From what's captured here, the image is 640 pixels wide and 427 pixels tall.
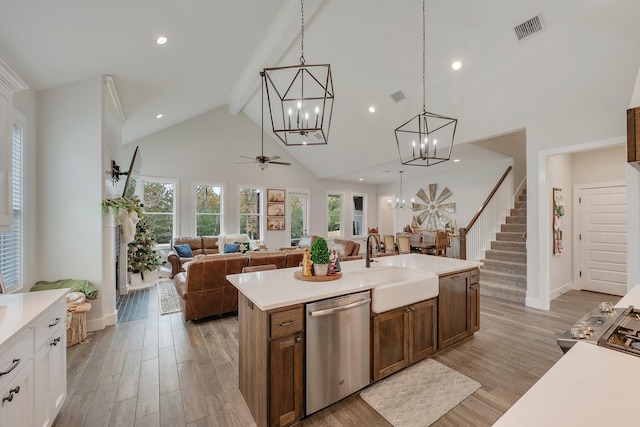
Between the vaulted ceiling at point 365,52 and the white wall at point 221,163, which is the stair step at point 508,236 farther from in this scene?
the white wall at point 221,163

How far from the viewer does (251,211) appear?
8273 millimetres

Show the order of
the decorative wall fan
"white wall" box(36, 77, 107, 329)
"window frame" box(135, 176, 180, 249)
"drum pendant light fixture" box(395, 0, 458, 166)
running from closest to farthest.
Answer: "white wall" box(36, 77, 107, 329), "drum pendant light fixture" box(395, 0, 458, 166), "window frame" box(135, 176, 180, 249), the decorative wall fan

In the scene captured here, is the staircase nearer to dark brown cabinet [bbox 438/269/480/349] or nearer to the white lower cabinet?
dark brown cabinet [bbox 438/269/480/349]

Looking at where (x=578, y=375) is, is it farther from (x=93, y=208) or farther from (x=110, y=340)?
(x=93, y=208)

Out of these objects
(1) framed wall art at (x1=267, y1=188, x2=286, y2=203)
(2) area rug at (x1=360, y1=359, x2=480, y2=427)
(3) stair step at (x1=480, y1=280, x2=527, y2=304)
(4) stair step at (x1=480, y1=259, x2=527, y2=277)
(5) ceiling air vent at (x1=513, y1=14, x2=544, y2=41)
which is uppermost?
(5) ceiling air vent at (x1=513, y1=14, x2=544, y2=41)

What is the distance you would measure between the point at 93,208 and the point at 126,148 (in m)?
3.75

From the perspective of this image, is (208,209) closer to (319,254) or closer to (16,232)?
(16,232)

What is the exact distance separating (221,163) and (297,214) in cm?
295

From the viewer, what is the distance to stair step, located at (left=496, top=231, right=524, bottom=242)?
5508mm

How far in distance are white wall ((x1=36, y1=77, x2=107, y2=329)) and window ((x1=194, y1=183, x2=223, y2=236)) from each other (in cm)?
394

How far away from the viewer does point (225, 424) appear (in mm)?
1872

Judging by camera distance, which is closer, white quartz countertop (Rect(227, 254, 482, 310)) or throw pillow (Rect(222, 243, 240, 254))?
white quartz countertop (Rect(227, 254, 482, 310))

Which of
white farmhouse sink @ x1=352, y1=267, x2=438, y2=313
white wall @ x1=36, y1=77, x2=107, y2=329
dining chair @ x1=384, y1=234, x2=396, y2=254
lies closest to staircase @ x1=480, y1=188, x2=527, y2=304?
dining chair @ x1=384, y1=234, x2=396, y2=254

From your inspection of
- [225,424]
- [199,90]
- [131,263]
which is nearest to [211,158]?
[199,90]
